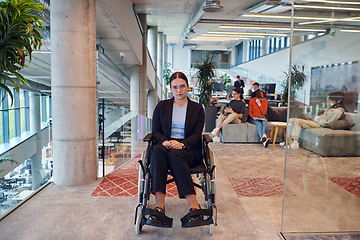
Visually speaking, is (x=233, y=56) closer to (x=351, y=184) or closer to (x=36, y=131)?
(x=36, y=131)

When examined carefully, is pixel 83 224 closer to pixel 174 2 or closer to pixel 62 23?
pixel 62 23

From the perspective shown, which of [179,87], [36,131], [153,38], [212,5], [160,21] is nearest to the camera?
[179,87]

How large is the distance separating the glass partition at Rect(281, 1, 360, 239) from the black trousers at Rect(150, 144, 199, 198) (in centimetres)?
84

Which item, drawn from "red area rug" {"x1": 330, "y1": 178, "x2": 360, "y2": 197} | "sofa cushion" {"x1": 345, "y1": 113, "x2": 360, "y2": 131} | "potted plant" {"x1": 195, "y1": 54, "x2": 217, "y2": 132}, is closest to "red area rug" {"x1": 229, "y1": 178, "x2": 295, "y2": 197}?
"red area rug" {"x1": 330, "y1": 178, "x2": 360, "y2": 197}

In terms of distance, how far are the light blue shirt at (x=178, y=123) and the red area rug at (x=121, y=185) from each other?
777 millimetres

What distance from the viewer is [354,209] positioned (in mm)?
2096

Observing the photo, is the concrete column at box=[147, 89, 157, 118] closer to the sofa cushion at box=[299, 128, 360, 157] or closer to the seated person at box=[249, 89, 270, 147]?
the seated person at box=[249, 89, 270, 147]

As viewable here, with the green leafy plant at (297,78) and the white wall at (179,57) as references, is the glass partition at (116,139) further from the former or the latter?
the white wall at (179,57)

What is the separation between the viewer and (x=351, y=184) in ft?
6.80

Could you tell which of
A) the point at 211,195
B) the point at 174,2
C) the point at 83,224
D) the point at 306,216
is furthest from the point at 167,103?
the point at 174,2

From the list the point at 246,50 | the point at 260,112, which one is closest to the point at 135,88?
the point at 260,112

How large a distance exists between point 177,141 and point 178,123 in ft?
0.76

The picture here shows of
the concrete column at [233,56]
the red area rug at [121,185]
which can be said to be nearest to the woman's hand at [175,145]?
the red area rug at [121,185]

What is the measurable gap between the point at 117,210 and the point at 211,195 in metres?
0.98
